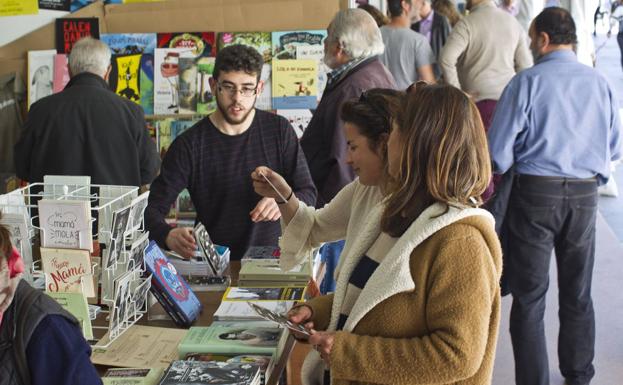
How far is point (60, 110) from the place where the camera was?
4109mm

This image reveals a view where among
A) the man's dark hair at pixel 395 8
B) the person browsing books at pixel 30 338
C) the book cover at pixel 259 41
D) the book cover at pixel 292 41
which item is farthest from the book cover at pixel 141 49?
the person browsing books at pixel 30 338

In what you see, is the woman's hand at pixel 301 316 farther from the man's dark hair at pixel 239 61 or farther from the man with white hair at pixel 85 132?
the man with white hair at pixel 85 132

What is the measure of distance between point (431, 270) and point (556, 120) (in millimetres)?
2202

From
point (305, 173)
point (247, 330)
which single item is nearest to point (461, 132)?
point (247, 330)

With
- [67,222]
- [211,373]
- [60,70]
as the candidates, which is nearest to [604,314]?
[60,70]

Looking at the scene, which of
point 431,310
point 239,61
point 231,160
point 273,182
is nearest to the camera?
point 431,310

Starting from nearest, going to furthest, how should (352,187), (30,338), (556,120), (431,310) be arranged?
(30,338), (431,310), (352,187), (556,120)

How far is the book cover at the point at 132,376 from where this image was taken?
207cm

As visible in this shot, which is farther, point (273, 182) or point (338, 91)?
point (338, 91)

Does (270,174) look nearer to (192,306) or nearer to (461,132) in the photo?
(192,306)

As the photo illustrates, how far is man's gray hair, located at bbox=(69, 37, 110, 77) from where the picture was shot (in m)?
4.21

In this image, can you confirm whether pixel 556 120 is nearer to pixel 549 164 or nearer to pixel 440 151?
pixel 549 164

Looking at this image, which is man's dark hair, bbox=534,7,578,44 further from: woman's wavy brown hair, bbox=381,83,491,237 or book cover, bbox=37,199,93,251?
book cover, bbox=37,199,93,251

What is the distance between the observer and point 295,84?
5.20 m
